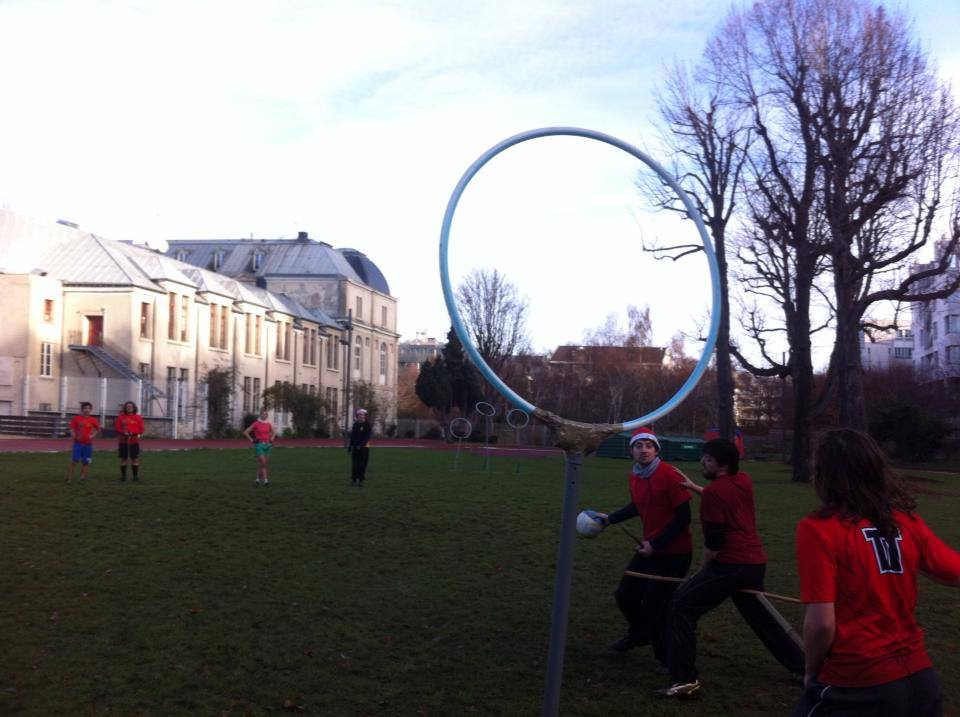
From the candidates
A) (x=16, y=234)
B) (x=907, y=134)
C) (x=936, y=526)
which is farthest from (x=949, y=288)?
(x=16, y=234)

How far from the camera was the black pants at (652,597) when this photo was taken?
323 inches

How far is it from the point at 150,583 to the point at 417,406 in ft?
338

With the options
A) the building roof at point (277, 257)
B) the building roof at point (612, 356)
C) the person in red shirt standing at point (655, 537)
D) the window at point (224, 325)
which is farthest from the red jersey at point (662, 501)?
the building roof at point (277, 257)

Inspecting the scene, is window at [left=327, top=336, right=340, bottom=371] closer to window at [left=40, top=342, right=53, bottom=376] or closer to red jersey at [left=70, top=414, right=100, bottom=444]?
window at [left=40, top=342, right=53, bottom=376]

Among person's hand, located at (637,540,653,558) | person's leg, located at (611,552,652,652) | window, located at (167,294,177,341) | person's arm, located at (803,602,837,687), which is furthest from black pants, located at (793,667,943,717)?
window, located at (167,294,177,341)

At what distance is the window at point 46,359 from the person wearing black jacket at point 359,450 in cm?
3047

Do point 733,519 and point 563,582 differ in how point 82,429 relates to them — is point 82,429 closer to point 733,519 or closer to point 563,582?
point 733,519

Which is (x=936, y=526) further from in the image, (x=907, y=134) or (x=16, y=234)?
(x=16, y=234)

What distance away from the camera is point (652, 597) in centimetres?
839

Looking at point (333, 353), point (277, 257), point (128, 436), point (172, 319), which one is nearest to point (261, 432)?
point (128, 436)

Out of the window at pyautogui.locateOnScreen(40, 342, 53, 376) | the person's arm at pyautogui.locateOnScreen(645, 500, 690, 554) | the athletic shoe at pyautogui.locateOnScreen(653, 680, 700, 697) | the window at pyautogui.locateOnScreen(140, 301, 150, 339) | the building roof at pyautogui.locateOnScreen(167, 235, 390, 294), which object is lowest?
the athletic shoe at pyautogui.locateOnScreen(653, 680, 700, 697)

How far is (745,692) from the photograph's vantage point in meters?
7.73

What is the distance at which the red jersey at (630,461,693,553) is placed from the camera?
26.5 feet

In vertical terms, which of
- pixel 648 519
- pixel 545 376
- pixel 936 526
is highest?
pixel 545 376
